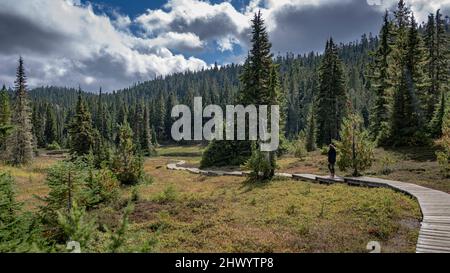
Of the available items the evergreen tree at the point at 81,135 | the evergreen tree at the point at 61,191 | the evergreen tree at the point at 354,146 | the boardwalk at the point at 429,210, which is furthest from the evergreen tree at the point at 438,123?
the evergreen tree at the point at 81,135

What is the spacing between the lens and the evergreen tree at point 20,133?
52844 millimetres

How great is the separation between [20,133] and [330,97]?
49.1 meters

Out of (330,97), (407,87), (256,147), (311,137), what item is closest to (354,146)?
(256,147)

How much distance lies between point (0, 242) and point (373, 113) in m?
46.4

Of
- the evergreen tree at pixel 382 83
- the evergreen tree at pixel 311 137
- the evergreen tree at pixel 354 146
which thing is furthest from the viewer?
the evergreen tree at pixel 311 137

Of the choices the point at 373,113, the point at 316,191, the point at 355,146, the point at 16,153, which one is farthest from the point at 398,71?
the point at 16,153

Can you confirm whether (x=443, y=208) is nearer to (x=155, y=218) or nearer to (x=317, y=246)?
(x=317, y=246)

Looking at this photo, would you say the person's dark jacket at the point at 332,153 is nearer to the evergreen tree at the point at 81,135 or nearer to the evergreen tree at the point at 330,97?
the evergreen tree at the point at 330,97

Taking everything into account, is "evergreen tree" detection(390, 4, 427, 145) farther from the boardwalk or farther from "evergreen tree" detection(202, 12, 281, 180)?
the boardwalk

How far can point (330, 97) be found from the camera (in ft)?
175

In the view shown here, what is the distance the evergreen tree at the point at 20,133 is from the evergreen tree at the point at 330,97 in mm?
46597

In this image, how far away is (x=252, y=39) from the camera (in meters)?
43.5

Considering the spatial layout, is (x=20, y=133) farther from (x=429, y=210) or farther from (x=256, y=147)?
(x=429, y=210)
